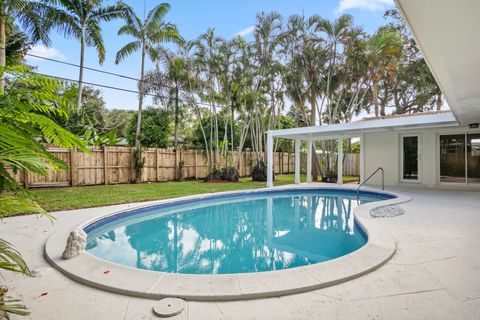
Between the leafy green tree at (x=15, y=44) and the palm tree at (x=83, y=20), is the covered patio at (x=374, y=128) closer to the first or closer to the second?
the palm tree at (x=83, y=20)

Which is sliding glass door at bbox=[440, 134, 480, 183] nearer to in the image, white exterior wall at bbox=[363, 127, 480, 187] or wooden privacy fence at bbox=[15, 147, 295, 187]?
white exterior wall at bbox=[363, 127, 480, 187]

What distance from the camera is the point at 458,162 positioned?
36.1 feet

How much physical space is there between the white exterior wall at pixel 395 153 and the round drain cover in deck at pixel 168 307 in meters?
12.5

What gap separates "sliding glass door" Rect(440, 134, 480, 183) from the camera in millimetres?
10734

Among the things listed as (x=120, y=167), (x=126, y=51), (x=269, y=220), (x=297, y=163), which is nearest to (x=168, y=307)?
(x=269, y=220)

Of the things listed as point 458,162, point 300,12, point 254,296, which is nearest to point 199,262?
point 254,296

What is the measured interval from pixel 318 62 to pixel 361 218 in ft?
36.3

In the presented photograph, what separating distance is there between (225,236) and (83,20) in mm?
12413

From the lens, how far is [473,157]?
1074 cm

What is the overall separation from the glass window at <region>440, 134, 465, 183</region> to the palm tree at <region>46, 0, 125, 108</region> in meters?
15.7

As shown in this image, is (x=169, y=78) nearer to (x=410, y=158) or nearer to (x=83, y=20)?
(x=83, y=20)

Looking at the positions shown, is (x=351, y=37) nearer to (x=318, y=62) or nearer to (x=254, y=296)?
(x=318, y=62)

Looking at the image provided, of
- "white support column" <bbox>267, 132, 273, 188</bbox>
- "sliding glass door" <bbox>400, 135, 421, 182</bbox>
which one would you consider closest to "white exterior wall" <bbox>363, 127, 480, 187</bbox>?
"sliding glass door" <bbox>400, 135, 421, 182</bbox>

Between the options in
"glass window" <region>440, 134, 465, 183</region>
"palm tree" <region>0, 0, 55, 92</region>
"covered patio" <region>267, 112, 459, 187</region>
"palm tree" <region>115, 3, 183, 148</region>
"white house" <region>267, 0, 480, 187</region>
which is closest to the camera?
"white house" <region>267, 0, 480, 187</region>
